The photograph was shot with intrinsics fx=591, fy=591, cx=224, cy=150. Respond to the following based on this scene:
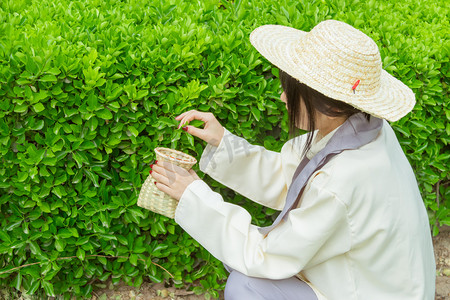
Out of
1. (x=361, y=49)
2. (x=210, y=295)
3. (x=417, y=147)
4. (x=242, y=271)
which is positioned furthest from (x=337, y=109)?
(x=210, y=295)

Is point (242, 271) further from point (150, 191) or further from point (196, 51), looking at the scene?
point (196, 51)

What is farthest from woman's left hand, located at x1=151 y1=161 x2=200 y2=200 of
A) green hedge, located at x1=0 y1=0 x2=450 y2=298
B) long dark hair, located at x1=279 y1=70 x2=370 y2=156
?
long dark hair, located at x1=279 y1=70 x2=370 y2=156

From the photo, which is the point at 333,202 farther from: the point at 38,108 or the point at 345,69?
the point at 38,108

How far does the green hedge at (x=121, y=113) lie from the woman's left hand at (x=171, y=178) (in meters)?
0.40

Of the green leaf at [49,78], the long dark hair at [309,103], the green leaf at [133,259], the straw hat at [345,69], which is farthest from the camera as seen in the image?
the green leaf at [133,259]

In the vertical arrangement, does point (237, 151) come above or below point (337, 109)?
below

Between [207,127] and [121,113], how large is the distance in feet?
1.50

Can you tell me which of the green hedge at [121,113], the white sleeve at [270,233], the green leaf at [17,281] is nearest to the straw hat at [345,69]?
the white sleeve at [270,233]

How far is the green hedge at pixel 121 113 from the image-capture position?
2.96 m

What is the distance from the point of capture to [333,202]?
234 cm

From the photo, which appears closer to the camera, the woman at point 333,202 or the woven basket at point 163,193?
the woman at point 333,202

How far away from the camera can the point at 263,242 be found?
2.55m

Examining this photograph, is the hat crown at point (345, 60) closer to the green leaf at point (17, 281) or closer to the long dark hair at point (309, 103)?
the long dark hair at point (309, 103)

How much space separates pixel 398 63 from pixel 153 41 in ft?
4.68
